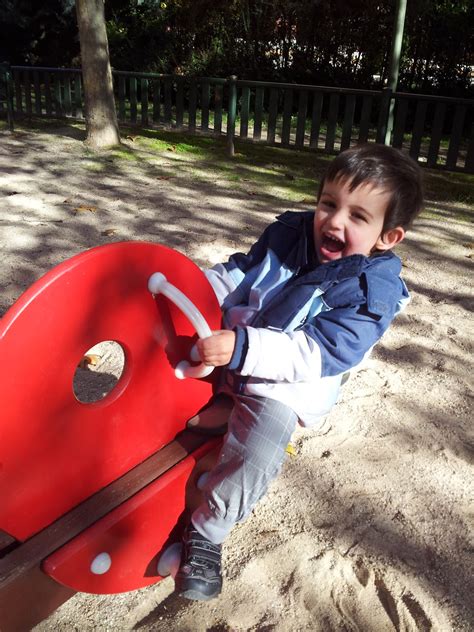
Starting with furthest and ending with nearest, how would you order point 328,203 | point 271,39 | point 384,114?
point 271,39 → point 384,114 → point 328,203

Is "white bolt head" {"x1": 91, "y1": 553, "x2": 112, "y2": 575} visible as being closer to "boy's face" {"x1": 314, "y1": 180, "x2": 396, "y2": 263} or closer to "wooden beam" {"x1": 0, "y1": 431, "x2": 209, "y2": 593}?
"wooden beam" {"x1": 0, "y1": 431, "x2": 209, "y2": 593}

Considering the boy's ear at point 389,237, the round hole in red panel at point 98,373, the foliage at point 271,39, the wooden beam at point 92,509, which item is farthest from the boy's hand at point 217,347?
the foliage at point 271,39

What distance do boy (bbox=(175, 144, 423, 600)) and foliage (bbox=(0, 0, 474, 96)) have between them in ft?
28.7

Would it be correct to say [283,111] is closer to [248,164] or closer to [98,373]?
[248,164]

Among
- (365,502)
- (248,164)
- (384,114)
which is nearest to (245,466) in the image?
(365,502)

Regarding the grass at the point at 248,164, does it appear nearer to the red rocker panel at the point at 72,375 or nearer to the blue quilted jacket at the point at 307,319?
the blue quilted jacket at the point at 307,319

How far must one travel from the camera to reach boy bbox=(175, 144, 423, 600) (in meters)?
1.52

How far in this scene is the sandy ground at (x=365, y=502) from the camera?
5.08ft

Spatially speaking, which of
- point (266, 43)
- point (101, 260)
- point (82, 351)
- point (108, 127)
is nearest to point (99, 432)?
point (82, 351)

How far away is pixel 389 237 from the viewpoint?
169cm

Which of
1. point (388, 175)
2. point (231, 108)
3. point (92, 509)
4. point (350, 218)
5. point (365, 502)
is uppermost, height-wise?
point (388, 175)

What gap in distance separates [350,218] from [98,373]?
133 centimetres

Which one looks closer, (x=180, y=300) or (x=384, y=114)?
(x=180, y=300)

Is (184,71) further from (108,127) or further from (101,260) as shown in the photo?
(101,260)
